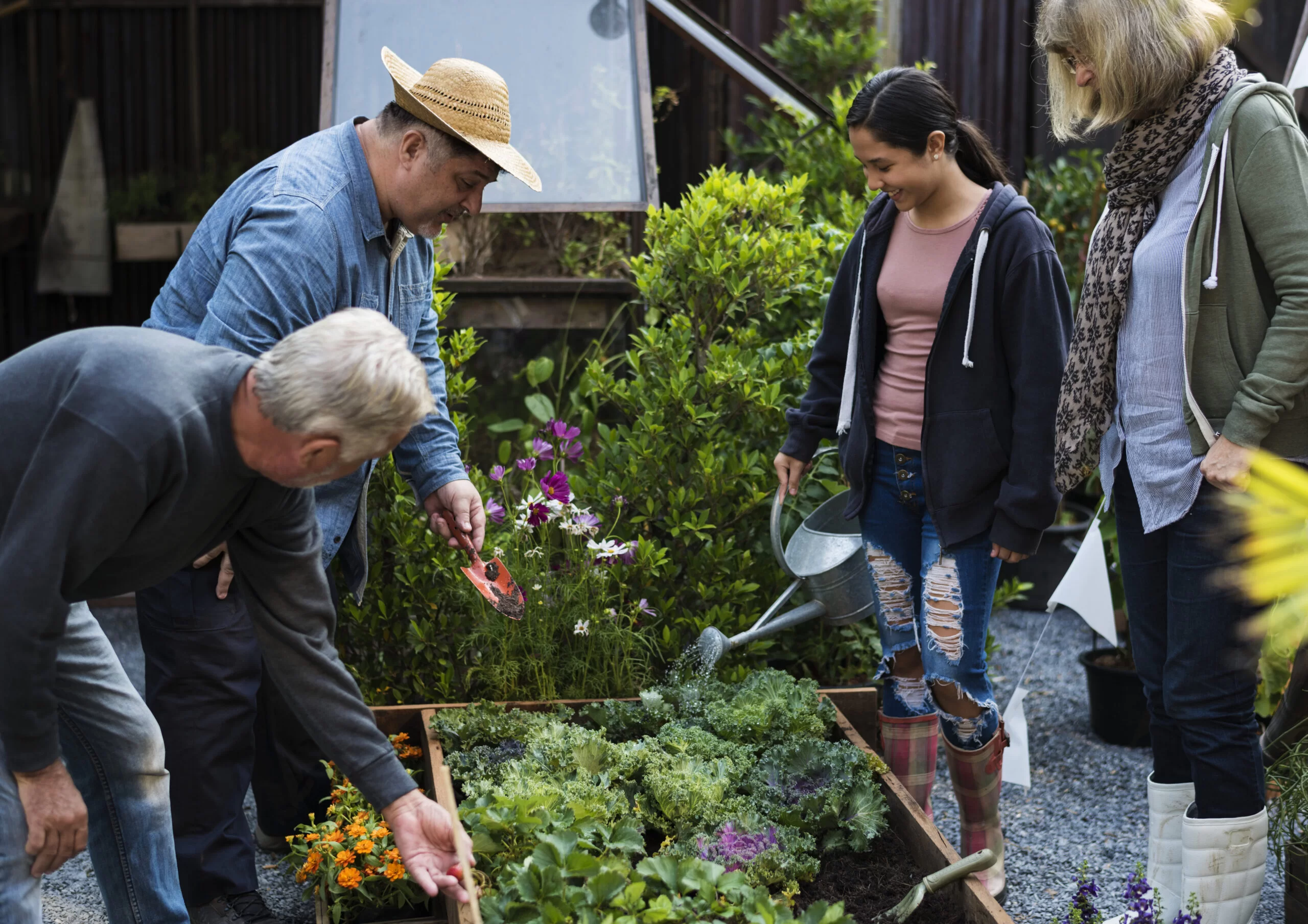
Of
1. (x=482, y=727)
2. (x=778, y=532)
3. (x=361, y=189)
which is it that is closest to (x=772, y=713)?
(x=778, y=532)

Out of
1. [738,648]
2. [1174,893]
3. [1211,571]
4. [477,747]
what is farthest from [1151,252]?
[477,747]

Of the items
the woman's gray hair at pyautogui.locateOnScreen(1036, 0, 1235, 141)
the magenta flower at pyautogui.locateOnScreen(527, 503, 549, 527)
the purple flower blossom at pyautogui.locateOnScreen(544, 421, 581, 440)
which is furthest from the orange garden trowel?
the woman's gray hair at pyautogui.locateOnScreen(1036, 0, 1235, 141)

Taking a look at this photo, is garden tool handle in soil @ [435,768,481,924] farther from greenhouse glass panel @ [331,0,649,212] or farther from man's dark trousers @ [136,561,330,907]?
greenhouse glass panel @ [331,0,649,212]

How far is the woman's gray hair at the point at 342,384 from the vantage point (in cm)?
155

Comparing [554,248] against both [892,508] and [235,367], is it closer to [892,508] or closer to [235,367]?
[892,508]

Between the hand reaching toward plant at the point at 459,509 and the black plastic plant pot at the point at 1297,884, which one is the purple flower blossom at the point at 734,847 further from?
the black plastic plant pot at the point at 1297,884

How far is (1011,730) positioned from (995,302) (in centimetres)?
127

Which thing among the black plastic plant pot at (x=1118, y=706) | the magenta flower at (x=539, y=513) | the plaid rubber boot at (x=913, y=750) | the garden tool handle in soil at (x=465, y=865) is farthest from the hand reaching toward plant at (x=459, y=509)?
the black plastic plant pot at (x=1118, y=706)

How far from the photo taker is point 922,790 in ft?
9.29

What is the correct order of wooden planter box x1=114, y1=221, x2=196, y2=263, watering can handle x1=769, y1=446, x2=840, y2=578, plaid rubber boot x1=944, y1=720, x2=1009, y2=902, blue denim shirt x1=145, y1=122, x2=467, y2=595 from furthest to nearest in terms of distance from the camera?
wooden planter box x1=114, y1=221, x2=196, y2=263, watering can handle x1=769, y1=446, x2=840, y2=578, plaid rubber boot x1=944, y1=720, x2=1009, y2=902, blue denim shirt x1=145, y1=122, x2=467, y2=595

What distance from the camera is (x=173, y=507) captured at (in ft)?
5.40

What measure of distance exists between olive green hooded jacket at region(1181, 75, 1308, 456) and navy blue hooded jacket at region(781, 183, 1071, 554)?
374mm

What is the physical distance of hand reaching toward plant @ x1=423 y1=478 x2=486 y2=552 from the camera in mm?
2668

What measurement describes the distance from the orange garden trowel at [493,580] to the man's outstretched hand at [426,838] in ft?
2.83
